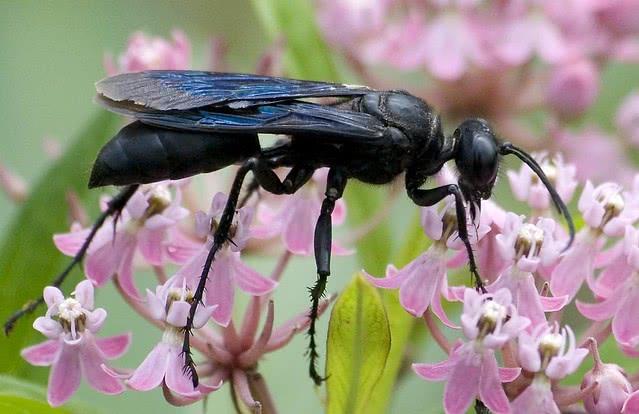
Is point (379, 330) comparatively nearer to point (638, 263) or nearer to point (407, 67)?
point (638, 263)

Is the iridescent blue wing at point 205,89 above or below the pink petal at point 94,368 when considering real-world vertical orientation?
above

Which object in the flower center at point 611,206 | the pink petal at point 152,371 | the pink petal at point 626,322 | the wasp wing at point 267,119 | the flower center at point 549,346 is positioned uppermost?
the flower center at point 611,206

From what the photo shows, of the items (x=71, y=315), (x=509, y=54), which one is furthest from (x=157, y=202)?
(x=509, y=54)

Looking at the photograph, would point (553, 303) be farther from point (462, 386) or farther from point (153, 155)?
point (153, 155)

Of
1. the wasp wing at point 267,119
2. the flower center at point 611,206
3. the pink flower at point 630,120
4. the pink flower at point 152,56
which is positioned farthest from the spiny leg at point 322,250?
the pink flower at point 630,120

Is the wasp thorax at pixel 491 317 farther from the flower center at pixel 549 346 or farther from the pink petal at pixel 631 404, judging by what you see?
the pink petal at pixel 631 404

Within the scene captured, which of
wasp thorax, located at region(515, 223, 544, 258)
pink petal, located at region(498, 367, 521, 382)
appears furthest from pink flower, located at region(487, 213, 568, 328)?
pink petal, located at region(498, 367, 521, 382)
